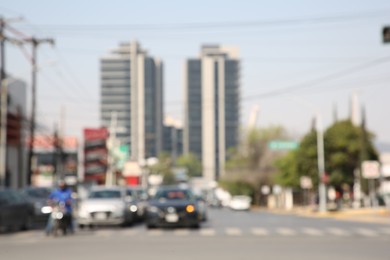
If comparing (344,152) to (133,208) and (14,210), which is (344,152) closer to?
(133,208)

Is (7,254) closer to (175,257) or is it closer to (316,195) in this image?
(175,257)

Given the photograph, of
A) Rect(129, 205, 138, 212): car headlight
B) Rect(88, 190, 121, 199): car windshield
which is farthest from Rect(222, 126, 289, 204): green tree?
Rect(88, 190, 121, 199): car windshield

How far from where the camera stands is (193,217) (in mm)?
31953

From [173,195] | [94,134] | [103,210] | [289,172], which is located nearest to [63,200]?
[103,210]

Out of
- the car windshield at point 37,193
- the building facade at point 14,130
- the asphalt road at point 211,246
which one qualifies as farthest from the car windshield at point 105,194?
the building facade at point 14,130

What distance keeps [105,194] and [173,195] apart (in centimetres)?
324

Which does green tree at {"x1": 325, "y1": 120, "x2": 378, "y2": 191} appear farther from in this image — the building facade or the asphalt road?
the asphalt road

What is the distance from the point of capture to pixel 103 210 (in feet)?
111

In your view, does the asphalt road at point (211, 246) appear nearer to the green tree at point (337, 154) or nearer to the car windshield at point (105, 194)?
the car windshield at point (105, 194)

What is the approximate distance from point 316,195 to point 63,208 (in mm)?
71163

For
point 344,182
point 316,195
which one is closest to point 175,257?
point 344,182

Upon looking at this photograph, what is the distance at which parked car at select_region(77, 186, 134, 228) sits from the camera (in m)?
33.4

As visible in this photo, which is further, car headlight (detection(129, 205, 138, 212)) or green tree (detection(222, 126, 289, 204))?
green tree (detection(222, 126, 289, 204))

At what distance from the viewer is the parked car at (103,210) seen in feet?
109
